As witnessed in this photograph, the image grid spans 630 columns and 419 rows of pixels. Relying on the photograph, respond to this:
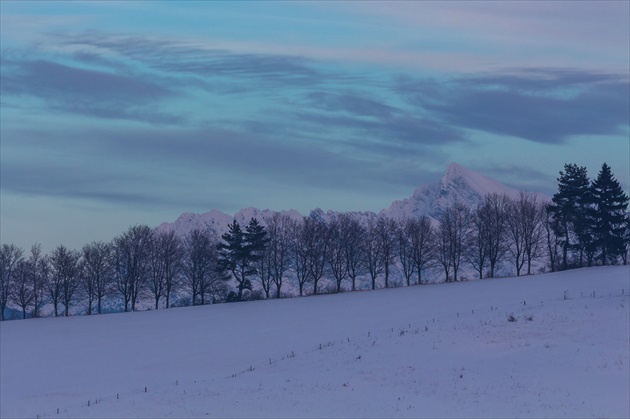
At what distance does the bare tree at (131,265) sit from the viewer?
3866 inches

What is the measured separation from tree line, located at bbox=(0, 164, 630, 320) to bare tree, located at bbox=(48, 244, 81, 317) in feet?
0.38

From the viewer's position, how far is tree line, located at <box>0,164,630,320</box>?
95.2 m

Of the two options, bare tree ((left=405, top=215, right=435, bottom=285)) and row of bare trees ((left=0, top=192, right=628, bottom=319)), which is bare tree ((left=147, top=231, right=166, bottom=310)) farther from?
bare tree ((left=405, top=215, right=435, bottom=285))

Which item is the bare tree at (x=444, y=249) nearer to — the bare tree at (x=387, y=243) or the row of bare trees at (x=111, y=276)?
the bare tree at (x=387, y=243)

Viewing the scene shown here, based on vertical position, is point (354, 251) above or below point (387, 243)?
below

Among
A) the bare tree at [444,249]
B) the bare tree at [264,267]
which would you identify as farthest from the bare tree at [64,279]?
the bare tree at [444,249]

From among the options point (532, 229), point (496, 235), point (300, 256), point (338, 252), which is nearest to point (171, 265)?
point (300, 256)

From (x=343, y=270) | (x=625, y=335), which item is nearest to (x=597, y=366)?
(x=625, y=335)

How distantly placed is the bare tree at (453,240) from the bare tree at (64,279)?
43140 mm

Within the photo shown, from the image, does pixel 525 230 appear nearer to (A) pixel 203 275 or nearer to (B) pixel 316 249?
(B) pixel 316 249

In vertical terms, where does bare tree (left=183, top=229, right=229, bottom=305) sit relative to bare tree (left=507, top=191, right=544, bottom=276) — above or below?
below

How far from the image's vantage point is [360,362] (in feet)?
135

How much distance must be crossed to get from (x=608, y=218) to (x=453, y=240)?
2128cm

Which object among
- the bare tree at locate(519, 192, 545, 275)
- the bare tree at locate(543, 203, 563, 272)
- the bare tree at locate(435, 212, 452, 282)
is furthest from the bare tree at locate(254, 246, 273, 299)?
the bare tree at locate(543, 203, 563, 272)
